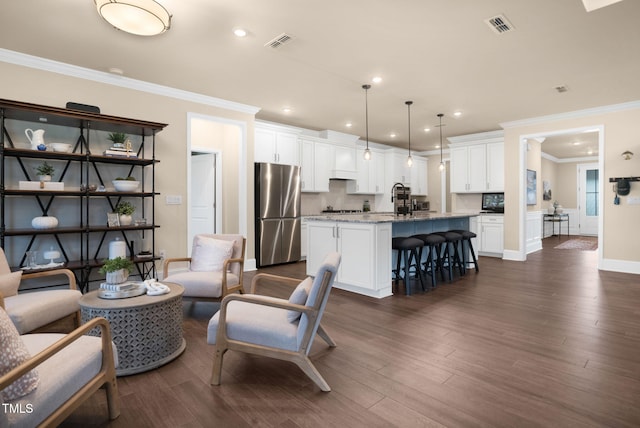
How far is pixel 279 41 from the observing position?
331 centimetres

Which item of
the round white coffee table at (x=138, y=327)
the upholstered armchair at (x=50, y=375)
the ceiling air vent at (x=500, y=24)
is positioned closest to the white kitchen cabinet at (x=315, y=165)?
the ceiling air vent at (x=500, y=24)

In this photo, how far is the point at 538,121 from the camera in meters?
6.25

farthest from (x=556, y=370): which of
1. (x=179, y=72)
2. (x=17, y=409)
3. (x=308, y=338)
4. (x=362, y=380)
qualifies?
(x=179, y=72)

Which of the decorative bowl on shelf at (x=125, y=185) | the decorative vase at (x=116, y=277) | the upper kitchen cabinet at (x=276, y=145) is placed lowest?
the decorative vase at (x=116, y=277)

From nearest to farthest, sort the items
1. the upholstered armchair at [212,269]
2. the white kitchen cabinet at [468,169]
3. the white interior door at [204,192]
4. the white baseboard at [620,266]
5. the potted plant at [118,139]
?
the upholstered armchair at [212,269] < the potted plant at [118,139] < the white baseboard at [620,266] < the white interior door at [204,192] < the white kitchen cabinet at [468,169]

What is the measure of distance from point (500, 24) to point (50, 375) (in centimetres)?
398

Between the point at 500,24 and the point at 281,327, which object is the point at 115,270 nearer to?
the point at 281,327

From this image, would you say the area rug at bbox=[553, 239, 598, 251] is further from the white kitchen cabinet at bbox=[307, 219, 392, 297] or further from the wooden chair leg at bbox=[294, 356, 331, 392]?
the wooden chair leg at bbox=[294, 356, 331, 392]

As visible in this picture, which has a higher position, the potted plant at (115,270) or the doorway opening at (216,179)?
the doorway opening at (216,179)

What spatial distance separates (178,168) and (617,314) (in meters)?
5.50

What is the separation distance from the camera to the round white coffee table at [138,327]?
7.11 ft

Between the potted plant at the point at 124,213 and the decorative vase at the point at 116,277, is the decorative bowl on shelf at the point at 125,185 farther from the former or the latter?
the decorative vase at the point at 116,277

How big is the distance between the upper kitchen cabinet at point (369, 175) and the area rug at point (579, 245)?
4.67 meters

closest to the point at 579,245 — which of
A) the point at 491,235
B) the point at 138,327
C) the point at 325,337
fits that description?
the point at 491,235
